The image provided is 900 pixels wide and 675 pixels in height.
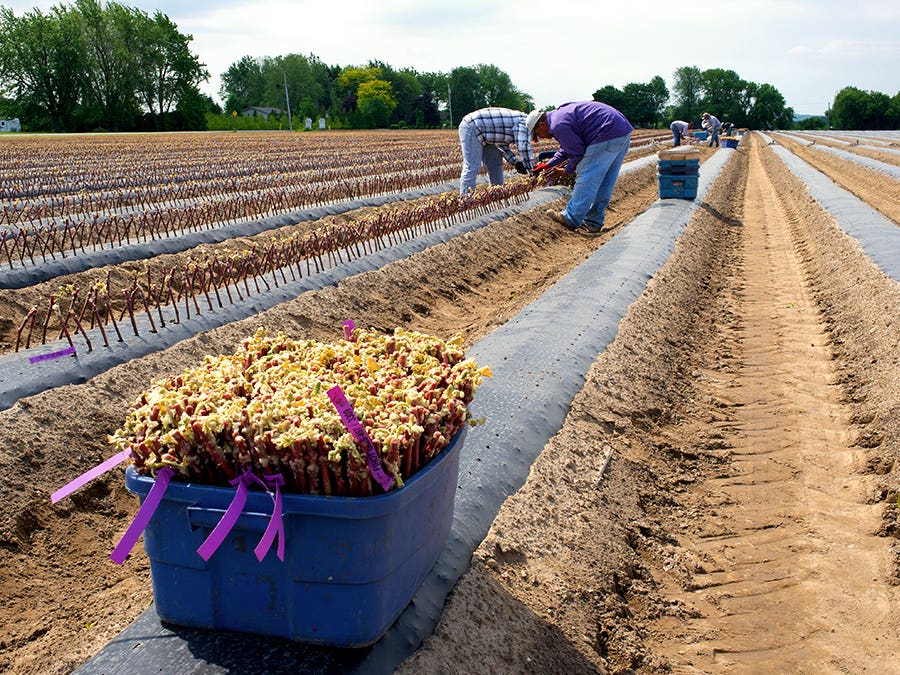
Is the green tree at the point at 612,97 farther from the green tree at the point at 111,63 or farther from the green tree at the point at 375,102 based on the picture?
the green tree at the point at 111,63

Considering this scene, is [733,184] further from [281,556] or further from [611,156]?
[281,556]

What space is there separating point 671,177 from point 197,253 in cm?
876

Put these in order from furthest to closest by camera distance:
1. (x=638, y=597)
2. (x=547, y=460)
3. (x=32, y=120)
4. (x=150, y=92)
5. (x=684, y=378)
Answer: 1. (x=150, y=92)
2. (x=32, y=120)
3. (x=684, y=378)
4. (x=547, y=460)
5. (x=638, y=597)

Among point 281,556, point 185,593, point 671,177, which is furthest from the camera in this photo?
point 671,177

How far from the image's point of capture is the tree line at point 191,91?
65.5 metres

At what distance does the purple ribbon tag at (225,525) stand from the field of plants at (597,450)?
188 mm

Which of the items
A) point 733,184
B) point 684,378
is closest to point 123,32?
point 733,184

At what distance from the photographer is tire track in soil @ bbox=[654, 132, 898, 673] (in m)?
2.91

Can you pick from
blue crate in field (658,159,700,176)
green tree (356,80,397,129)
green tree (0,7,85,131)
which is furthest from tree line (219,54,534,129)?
blue crate in field (658,159,700,176)

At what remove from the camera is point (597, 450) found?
13.8 ft

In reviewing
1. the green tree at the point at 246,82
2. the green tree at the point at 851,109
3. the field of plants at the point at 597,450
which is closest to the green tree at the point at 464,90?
the green tree at the point at 246,82

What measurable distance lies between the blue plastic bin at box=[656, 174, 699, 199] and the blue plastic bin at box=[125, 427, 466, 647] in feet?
40.9

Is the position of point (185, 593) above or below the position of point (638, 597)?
above

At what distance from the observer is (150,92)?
234 feet
